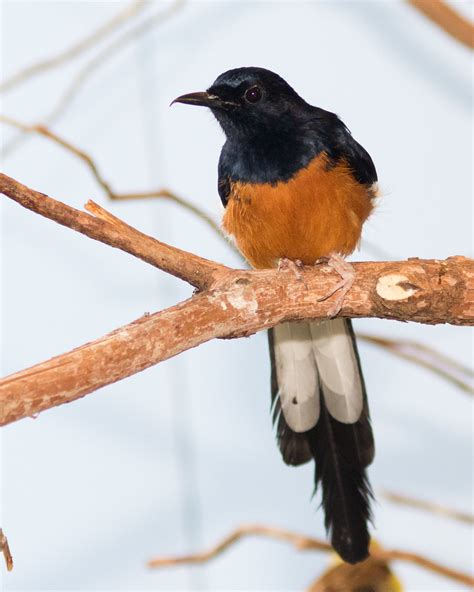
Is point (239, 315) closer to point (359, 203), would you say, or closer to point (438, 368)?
point (359, 203)

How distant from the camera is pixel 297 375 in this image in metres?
3.28

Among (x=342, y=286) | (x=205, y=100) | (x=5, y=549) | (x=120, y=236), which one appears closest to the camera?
(x=5, y=549)

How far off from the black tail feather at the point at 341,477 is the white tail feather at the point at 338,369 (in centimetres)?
7

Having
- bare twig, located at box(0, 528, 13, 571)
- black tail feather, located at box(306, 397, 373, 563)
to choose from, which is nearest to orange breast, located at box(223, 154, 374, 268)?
black tail feather, located at box(306, 397, 373, 563)

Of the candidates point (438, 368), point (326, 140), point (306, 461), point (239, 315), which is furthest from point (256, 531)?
point (326, 140)

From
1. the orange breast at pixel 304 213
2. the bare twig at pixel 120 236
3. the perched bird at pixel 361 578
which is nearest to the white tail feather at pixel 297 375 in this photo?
the orange breast at pixel 304 213

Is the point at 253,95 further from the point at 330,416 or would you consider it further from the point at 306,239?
the point at 330,416

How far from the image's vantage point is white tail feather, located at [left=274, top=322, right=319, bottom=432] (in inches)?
128

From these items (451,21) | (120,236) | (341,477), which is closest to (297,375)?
(341,477)

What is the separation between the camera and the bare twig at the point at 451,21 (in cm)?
289

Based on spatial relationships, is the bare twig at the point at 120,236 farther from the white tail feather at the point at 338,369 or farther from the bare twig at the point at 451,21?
the bare twig at the point at 451,21

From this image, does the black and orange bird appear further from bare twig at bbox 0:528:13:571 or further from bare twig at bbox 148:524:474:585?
bare twig at bbox 0:528:13:571

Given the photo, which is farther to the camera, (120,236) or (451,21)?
(451,21)

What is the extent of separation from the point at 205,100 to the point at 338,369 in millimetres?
1087
